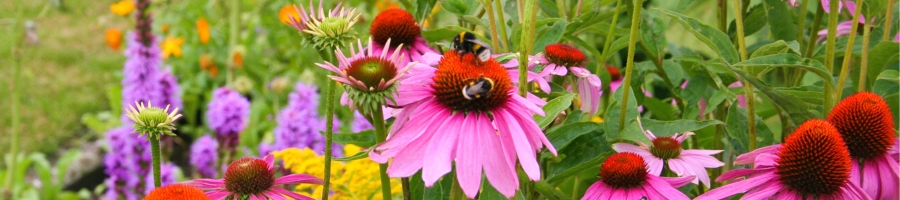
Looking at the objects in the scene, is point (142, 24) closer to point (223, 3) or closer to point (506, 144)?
point (223, 3)

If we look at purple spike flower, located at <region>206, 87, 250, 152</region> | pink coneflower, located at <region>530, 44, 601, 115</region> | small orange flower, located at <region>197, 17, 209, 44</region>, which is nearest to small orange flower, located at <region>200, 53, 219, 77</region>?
small orange flower, located at <region>197, 17, 209, 44</region>

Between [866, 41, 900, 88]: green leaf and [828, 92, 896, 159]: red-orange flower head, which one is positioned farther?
[866, 41, 900, 88]: green leaf

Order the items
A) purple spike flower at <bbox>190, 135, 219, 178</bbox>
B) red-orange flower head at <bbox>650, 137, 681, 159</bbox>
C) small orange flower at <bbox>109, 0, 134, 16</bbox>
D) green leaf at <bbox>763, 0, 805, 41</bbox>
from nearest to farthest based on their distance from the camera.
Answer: red-orange flower head at <bbox>650, 137, 681, 159</bbox>, green leaf at <bbox>763, 0, 805, 41</bbox>, purple spike flower at <bbox>190, 135, 219, 178</bbox>, small orange flower at <bbox>109, 0, 134, 16</bbox>

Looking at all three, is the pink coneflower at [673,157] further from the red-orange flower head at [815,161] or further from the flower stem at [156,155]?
the flower stem at [156,155]

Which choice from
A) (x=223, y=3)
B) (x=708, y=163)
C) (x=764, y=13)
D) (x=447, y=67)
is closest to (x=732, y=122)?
(x=708, y=163)

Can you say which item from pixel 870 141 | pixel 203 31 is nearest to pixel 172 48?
pixel 203 31

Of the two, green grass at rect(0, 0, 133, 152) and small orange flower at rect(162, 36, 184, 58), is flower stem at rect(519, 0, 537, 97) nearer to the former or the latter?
green grass at rect(0, 0, 133, 152)

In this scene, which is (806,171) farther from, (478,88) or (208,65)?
(208,65)
